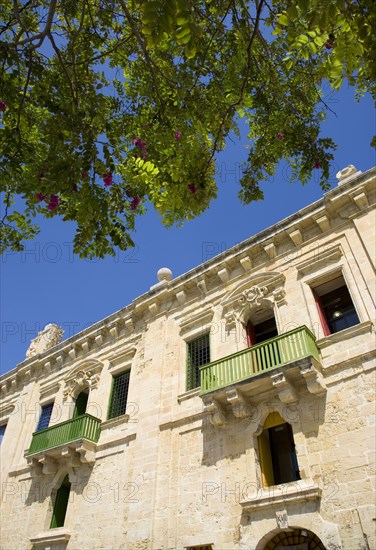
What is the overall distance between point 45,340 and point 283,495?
51.2 ft

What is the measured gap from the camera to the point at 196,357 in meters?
13.1

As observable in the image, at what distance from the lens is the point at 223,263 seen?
536 inches

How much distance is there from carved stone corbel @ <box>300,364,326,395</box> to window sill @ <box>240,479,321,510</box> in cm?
193

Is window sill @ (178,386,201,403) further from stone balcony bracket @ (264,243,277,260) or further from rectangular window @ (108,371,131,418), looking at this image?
stone balcony bracket @ (264,243,277,260)

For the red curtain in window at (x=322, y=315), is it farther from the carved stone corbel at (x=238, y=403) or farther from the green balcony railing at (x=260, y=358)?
the carved stone corbel at (x=238, y=403)

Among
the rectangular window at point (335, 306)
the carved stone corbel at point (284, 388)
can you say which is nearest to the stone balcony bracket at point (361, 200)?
the rectangular window at point (335, 306)

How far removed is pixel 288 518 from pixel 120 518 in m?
5.13

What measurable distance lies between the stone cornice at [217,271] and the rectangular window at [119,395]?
67.4 inches

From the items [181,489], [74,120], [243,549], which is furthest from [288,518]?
[74,120]

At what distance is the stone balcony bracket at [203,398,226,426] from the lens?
10445 millimetres

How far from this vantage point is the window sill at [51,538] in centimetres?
1223

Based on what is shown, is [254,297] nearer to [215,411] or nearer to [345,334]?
[345,334]

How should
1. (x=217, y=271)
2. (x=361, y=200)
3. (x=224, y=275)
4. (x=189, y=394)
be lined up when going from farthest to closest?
(x=217, y=271), (x=224, y=275), (x=189, y=394), (x=361, y=200)

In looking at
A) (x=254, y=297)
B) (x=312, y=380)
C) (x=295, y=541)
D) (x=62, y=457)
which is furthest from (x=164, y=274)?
(x=295, y=541)
